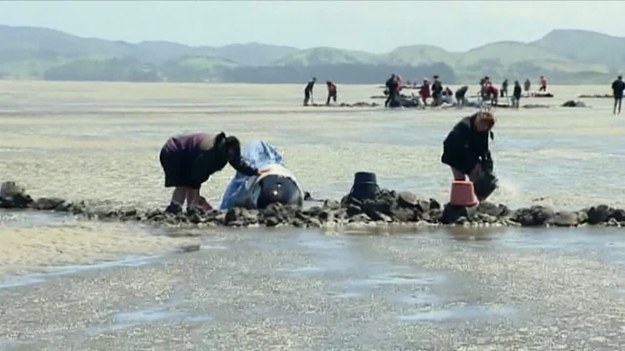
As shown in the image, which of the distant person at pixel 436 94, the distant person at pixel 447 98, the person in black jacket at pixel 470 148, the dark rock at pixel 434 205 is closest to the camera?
the dark rock at pixel 434 205

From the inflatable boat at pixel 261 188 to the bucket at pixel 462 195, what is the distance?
206cm

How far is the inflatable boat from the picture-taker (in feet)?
58.3

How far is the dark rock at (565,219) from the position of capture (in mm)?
17344

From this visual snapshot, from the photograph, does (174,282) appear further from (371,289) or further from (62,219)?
(62,219)

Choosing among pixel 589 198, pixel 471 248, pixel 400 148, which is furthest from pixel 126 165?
pixel 471 248

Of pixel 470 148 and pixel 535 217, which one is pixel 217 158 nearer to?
pixel 470 148

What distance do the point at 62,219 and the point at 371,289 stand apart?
266 inches

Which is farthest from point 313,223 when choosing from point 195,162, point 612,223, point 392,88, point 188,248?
point 392,88

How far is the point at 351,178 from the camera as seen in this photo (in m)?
24.0

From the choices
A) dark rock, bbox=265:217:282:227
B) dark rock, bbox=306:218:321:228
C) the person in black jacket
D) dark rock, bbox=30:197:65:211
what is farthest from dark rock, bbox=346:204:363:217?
dark rock, bbox=30:197:65:211

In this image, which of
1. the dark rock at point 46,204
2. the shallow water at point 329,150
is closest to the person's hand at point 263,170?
the shallow water at point 329,150

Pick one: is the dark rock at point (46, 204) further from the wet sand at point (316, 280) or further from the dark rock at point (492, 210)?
the dark rock at point (492, 210)

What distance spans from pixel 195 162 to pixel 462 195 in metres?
3.44

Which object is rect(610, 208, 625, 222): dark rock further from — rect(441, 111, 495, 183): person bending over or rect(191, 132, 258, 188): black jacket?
rect(191, 132, 258, 188): black jacket
